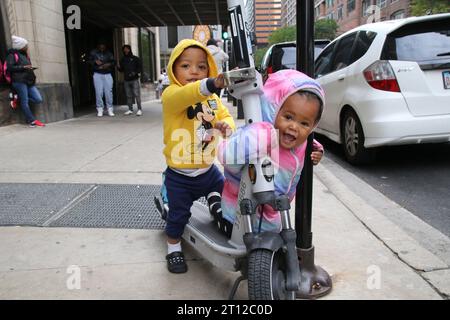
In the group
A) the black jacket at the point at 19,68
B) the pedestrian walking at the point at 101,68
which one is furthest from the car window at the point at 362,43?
the pedestrian walking at the point at 101,68

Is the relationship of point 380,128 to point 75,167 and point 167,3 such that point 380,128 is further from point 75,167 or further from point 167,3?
point 167,3

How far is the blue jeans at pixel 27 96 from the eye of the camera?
752 cm

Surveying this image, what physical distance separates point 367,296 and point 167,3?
1111cm

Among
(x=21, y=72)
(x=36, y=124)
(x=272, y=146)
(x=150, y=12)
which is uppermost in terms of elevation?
(x=150, y=12)

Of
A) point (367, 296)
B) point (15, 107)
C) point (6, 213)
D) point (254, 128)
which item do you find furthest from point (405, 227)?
point (15, 107)

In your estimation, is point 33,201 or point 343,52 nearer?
point 33,201

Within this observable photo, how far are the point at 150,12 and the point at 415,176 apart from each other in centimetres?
1024

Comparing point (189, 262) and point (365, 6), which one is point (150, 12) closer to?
point (189, 262)

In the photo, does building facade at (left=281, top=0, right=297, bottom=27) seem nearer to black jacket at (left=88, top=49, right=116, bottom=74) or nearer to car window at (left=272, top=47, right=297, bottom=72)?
car window at (left=272, top=47, right=297, bottom=72)

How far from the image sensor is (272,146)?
1847 mm

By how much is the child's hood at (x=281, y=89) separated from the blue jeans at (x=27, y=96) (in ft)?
22.6

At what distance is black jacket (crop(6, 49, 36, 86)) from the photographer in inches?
291

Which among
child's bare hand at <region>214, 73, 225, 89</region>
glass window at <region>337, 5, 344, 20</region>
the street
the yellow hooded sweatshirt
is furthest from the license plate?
glass window at <region>337, 5, 344, 20</region>

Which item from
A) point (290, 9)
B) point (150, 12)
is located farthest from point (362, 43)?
point (150, 12)
